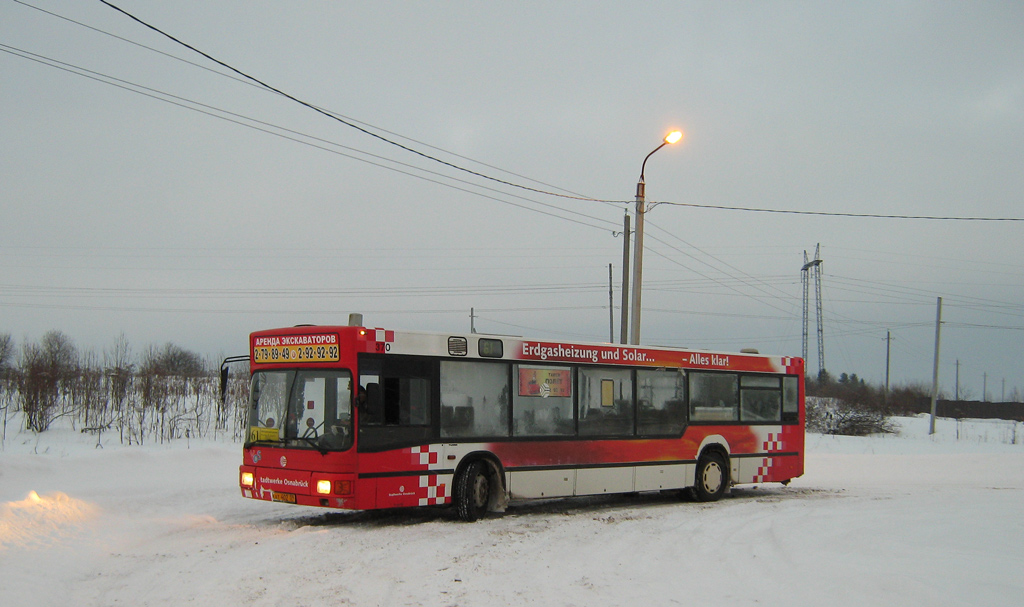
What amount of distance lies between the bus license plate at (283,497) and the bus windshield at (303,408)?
68cm

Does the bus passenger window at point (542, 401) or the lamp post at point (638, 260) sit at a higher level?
the lamp post at point (638, 260)

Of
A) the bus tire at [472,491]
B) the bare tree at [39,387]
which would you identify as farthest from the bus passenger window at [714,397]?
the bare tree at [39,387]

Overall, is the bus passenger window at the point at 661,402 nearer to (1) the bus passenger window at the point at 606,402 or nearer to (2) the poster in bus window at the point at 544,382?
(1) the bus passenger window at the point at 606,402

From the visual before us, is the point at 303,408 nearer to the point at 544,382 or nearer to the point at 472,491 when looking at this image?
the point at 472,491

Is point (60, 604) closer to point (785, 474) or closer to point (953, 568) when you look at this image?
point (953, 568)

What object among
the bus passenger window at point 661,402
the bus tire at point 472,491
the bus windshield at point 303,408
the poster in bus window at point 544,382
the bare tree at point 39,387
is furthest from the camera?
the bare tree at point 39,387

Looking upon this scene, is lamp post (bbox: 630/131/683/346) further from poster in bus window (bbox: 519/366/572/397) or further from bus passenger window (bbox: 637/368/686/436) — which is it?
poster in bus window (bbox: 519/366/572/397)

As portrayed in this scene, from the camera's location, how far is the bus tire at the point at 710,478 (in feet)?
50.1

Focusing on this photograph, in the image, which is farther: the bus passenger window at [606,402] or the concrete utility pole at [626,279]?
the concrete utility pole at [626,279]

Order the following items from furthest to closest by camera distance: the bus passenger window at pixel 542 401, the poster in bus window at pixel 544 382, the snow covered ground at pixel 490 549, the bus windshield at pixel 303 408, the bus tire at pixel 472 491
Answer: the poster in bus window at pixel 544 382
the bus passenger window at pixel 542 401
the bus tire at pixel 472 491
the bus windshield at pixel 303 408
the snow covered ground at pixel 490 549

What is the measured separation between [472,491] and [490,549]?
2.49 meters

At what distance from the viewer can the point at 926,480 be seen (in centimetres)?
2145

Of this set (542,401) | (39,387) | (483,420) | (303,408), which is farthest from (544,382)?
(39,387)

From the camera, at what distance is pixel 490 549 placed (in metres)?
9.51
